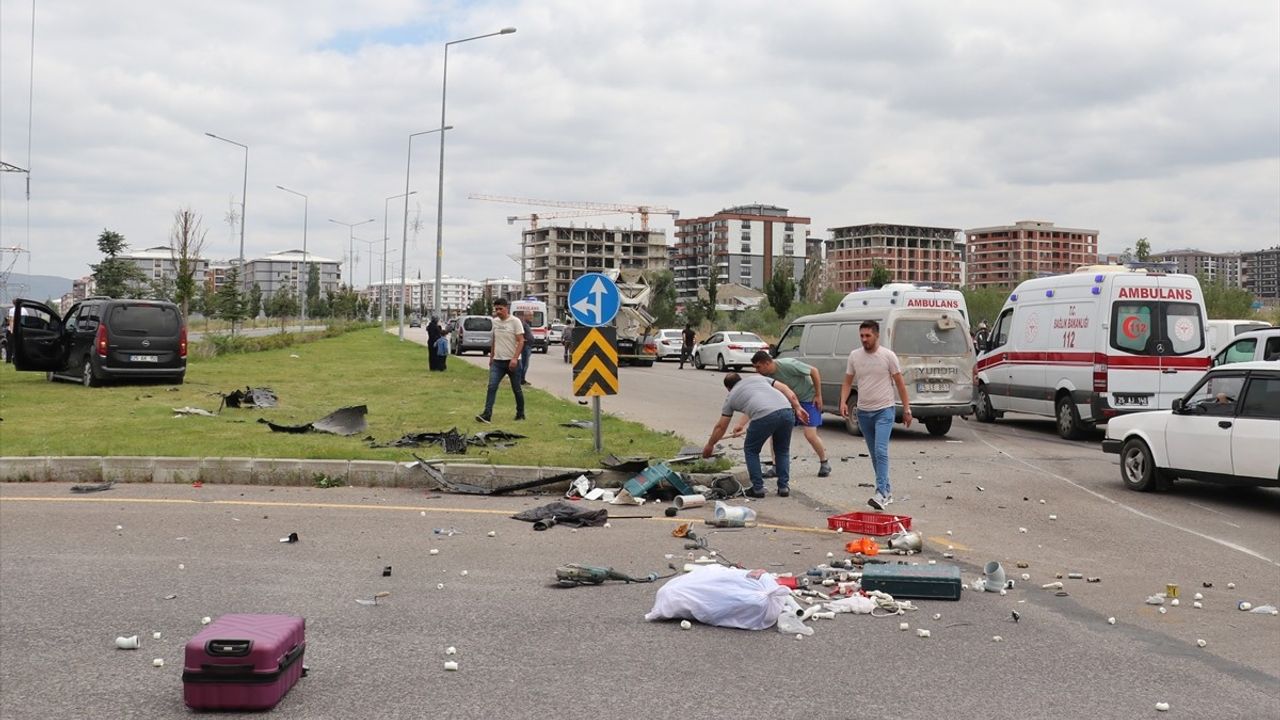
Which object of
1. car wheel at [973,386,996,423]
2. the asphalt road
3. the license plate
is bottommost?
the asphalt road

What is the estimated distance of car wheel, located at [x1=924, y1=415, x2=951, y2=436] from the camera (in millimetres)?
18719

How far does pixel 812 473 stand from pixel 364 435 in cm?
630

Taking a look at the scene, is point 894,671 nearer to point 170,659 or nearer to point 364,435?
point 170,659

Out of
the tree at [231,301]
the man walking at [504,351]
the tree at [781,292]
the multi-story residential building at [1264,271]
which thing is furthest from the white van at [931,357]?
the multi-story residential building at [1264,271]

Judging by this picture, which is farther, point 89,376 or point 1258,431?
point 89,376

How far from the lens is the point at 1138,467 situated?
498 inches

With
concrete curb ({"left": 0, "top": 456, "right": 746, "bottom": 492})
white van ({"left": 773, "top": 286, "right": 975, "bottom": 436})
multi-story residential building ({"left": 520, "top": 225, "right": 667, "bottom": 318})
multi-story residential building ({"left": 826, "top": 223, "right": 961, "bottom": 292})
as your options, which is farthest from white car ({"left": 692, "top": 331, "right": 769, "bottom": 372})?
multi-story residential building ({"left": 826, "top": 223, "right": 961, "bottom": 292})

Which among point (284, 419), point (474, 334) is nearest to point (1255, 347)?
point (284, 419)

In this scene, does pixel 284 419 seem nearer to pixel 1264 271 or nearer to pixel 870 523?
pixel 870 523

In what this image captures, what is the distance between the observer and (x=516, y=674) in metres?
5.50

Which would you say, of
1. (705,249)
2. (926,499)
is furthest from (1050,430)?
(705,249)

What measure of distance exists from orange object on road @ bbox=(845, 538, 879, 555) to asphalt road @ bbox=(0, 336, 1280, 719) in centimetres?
23

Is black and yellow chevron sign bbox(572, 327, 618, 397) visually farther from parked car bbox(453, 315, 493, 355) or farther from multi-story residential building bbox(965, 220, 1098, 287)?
multi-story residential building bbox(965, 220, 1098, 287)

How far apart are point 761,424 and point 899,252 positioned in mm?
185305
